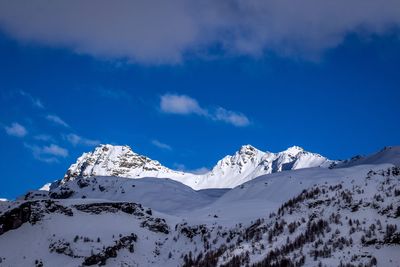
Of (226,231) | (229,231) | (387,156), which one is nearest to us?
(229,231)

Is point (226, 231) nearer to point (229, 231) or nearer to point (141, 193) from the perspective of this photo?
point (229, 231)

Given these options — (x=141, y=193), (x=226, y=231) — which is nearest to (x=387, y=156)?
(x=141, y=193)

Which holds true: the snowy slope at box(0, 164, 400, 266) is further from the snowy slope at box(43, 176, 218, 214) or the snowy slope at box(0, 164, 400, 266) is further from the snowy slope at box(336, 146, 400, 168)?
the snowy slope at box(336, 146, 400, 168)

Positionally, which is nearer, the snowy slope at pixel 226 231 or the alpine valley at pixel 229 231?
the alpine valley at pixel 229 231

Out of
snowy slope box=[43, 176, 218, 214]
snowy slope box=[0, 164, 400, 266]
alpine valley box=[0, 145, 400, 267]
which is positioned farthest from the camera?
snowy slope box=[43, 176, 218, 214]

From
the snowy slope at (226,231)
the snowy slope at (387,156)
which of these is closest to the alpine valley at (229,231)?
the snowy slope at (226,231)

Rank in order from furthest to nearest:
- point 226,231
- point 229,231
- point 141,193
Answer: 1. point 141,193
2. point 226,231
3. point 229,231

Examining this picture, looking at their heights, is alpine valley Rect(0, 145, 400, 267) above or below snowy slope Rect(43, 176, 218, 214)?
below

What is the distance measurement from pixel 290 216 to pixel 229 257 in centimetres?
643

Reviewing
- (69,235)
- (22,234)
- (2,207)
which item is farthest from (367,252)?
(2,207)

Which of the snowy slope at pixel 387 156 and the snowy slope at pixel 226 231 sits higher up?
the snowy slope at pixel 387 156

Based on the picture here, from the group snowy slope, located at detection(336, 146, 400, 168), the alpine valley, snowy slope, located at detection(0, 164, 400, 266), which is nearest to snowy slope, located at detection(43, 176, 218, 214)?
the alpine valley

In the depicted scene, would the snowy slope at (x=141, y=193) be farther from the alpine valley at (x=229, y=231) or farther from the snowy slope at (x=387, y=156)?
the snowy slope at (x=387, y=156)

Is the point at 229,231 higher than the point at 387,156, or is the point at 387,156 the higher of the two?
the point at 387,156
